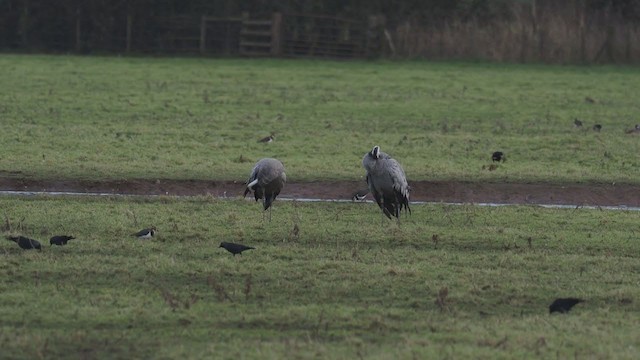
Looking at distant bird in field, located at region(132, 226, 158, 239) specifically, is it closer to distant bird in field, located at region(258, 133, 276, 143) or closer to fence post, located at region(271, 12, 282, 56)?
distant bird in field, located at region(258, 133, 276, 143)

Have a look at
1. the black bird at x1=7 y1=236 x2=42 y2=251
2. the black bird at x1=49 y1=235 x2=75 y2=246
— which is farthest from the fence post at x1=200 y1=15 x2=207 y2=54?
the black bird at x1=7 y1=236 x2=42 y2=251

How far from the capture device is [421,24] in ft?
158

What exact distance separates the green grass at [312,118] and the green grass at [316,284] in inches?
170

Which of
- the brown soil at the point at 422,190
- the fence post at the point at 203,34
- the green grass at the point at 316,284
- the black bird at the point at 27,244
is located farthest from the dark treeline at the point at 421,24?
the black bird at the point at 27,244

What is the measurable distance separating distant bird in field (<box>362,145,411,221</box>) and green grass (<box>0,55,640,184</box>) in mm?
4074

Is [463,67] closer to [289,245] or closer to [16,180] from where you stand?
[16,180]

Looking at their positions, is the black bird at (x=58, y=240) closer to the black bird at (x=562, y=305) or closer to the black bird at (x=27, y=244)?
the black bird at (x=27, y=244)

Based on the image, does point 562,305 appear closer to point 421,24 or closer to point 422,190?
point 422,190

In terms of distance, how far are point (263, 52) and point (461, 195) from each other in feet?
95.5

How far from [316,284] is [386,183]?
12.1 feet

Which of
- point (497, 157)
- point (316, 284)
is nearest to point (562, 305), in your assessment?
point (316, 284)

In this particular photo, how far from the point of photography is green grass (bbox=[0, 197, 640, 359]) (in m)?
10.4

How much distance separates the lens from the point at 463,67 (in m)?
42.3

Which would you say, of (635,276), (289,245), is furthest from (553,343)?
(289,245)
